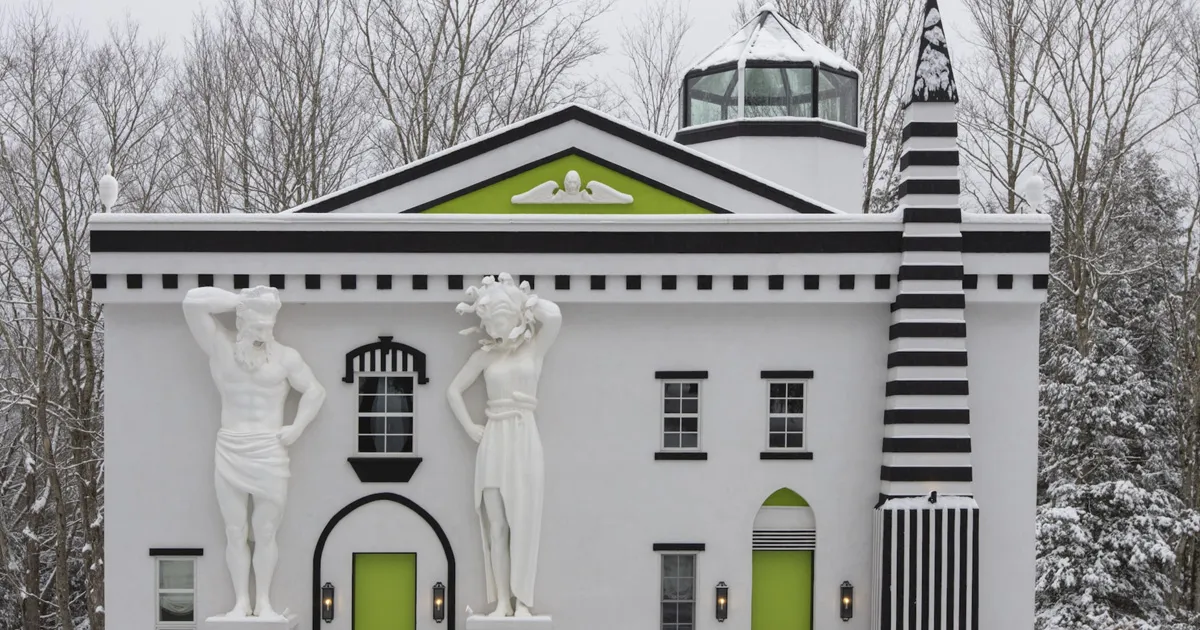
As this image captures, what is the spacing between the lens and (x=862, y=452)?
1241 centimetres

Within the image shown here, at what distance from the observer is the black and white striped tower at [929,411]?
468 inches

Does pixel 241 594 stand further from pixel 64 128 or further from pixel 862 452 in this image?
pixel 64 128

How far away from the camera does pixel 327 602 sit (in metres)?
12.2

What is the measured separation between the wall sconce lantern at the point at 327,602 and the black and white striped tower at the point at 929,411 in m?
5.54

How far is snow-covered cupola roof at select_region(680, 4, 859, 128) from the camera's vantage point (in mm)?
17766

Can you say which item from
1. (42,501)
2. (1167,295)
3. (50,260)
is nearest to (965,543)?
(1167,295)

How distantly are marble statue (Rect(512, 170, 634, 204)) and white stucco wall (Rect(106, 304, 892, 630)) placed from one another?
1224mm

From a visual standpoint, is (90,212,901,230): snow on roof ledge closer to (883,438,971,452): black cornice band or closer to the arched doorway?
(883,438,971,452): black cornice band

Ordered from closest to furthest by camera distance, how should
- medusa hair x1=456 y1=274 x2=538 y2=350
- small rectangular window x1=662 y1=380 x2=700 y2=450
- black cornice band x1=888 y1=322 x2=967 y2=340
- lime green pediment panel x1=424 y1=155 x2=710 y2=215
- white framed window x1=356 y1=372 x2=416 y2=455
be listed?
medusa hair x1=456 y1=274 x2=538 y2=350 → black cornice band x1=888 y1=322 x2=967 y2=340 → white framed window x1=356 y1=372 x2=416 y2=455 → small rectangular window x1=662 y1=380 x2=700 y2=450 → lime green pediment panel x1=424 y1=155 x2=710 y2=215

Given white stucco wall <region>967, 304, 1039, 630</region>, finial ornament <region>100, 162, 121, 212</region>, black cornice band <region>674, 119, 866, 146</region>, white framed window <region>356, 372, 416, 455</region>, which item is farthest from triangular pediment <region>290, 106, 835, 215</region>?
black cornice band <region>674, 119, 866, 146</region>

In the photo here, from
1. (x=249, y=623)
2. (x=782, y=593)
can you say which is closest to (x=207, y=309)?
(x=249, y=623)

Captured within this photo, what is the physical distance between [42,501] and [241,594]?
1364cm

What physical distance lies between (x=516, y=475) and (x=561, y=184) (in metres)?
3.22

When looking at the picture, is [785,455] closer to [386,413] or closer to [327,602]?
[386,413]
